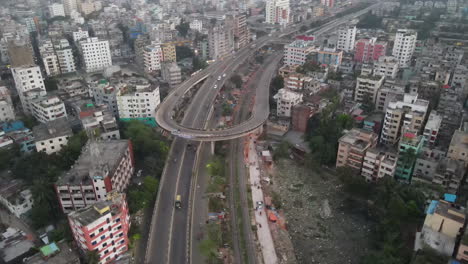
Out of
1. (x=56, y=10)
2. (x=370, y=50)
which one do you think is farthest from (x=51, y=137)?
(x=56, y=10)

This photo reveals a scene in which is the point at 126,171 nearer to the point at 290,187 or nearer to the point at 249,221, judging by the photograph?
the point at 249,221

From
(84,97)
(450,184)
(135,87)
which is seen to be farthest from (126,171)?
(450,184)

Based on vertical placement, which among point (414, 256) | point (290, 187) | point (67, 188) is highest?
point (67, 188)

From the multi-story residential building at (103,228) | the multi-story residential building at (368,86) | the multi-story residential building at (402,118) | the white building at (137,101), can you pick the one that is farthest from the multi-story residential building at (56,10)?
the multi-story residential building at (402,118)

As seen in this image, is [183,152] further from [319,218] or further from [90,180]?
[319,218]

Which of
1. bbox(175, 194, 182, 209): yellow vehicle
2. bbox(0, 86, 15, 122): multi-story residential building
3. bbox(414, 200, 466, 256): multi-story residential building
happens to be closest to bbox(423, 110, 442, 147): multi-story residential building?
bbox(414, 200, 466, 256): multi-story residential building

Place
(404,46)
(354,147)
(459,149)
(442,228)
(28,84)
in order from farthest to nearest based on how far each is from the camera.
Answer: (404,46) → (28,84) → (354,147) → (459,149) → (442,228)

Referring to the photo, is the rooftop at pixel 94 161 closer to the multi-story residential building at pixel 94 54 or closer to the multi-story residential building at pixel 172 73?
the multi-story residential building at pixel 172 73
